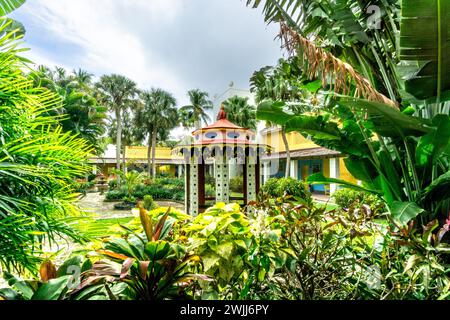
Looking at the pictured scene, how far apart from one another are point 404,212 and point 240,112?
2078cm

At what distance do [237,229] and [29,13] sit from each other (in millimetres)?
3094

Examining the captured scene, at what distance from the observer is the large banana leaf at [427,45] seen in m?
2.48

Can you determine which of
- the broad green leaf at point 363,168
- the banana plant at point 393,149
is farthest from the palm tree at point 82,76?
the broad green leaf at point 363,168

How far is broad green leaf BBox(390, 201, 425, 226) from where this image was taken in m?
2.37

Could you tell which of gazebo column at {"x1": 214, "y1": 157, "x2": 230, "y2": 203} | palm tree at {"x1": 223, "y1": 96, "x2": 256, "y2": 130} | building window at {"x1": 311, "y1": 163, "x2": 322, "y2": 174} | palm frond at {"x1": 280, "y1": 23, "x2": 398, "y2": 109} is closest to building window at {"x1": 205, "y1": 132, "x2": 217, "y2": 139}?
gazebo column at {"x1": 214, "y1": 157, "x2": 230, "y2": 203}

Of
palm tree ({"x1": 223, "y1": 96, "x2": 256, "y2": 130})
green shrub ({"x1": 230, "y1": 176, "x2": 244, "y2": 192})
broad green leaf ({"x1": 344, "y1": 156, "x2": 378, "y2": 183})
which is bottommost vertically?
green shrub ({"x1": 230, "y1": 176, "x2": 244, "y2": 192})

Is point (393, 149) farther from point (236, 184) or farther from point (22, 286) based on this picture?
point (236, 184)

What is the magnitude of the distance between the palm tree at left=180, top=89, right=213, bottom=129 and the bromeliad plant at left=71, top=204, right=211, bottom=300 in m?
27.5

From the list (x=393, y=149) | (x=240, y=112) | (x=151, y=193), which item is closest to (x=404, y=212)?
(x=393, y=149)

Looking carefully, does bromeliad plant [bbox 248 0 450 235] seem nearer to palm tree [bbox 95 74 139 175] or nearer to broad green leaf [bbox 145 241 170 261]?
broad green leaf [bbox 145 241 170 261]

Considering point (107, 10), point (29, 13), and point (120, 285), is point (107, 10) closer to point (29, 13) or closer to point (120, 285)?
point (29, 13)

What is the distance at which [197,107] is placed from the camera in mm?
29234

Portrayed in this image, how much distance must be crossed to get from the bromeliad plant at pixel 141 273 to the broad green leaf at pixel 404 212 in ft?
6.80
